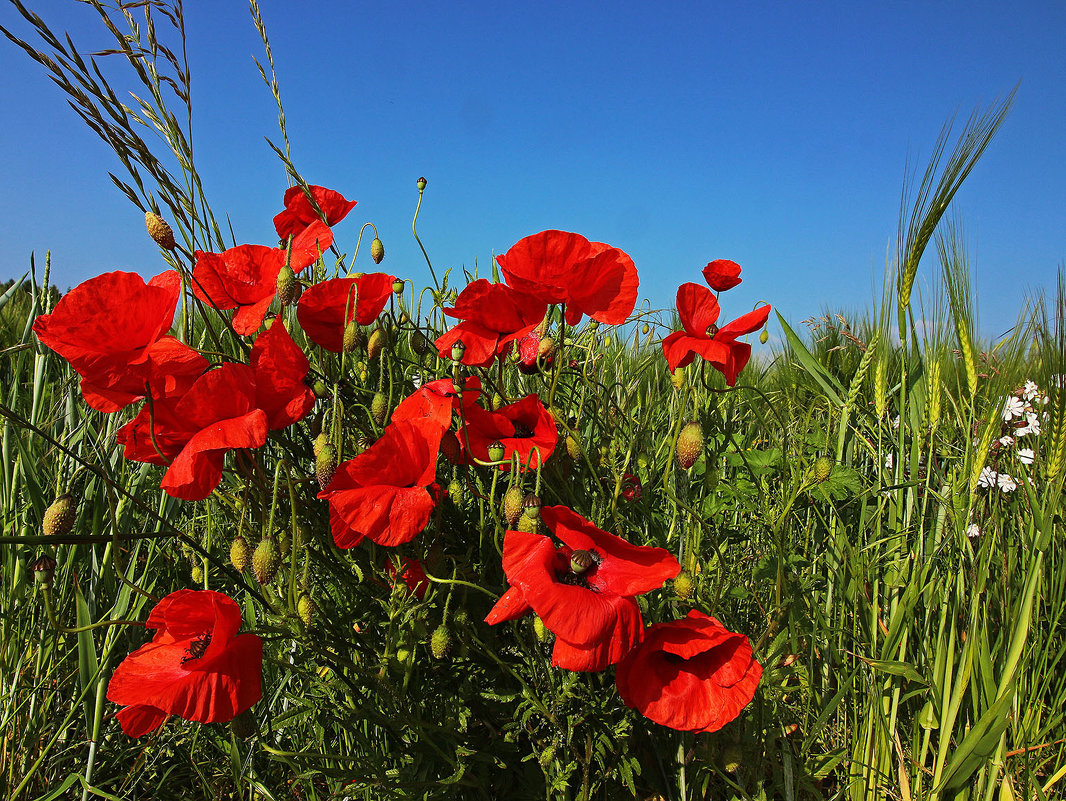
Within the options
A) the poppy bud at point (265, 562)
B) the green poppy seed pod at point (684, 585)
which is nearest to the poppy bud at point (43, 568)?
the poppy bud at point (265, 562)

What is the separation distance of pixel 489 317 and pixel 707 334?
34cm

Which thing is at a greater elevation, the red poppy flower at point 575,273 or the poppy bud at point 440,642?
the red poppy flower at point 575,273

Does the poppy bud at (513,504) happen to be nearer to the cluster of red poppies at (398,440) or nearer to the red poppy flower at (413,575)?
the cluster of red poppies at (398,440)

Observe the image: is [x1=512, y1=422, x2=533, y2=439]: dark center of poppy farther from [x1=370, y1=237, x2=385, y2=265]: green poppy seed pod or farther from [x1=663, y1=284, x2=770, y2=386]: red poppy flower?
[x1=370, y1=237, x2=385, y2=265]: green poppy seed pod

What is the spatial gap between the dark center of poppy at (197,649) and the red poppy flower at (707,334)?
0.77m

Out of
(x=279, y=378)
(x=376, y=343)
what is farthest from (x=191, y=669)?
(x=376, y=343)

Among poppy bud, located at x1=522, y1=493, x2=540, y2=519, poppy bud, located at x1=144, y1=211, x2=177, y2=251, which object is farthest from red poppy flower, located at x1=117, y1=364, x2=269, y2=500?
poppy bud, located at x1=522, y1=493, x2=540, y2=519

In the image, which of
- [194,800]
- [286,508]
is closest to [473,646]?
[286,508]

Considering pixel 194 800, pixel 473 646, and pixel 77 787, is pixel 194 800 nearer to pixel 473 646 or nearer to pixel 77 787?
pixel 77 787

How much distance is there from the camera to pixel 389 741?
1.04 metres

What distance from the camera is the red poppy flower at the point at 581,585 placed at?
78cm

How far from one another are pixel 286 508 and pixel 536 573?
1.48 feet

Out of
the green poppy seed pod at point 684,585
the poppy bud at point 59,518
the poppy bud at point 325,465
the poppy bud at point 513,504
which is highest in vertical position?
the poppy bud at point 325,465

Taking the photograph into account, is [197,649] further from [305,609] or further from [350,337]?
[350,337]
